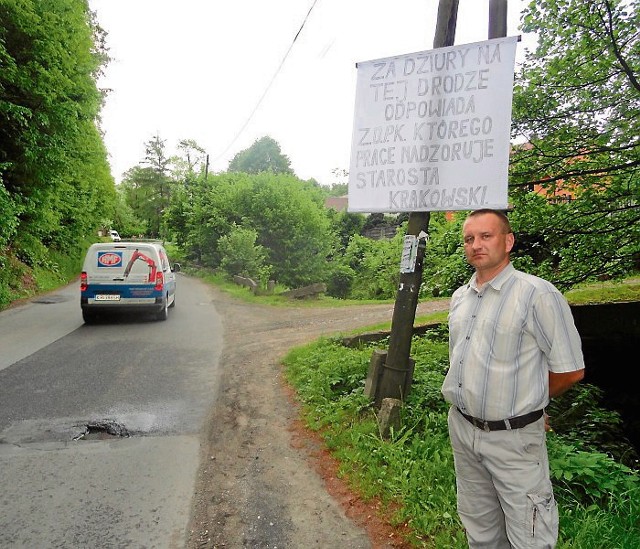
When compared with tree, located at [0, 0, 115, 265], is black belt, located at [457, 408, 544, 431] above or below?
below

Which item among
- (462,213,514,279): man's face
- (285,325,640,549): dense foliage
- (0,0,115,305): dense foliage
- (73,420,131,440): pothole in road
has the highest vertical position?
(0,0,115,305): dense foliage

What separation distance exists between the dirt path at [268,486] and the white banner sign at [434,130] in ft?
8.21

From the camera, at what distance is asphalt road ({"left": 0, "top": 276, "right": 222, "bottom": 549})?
3.34m

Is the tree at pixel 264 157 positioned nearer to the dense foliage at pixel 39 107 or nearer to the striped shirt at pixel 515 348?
the dense foliage at pixel 39 107

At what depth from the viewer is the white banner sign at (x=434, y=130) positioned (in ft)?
13.0

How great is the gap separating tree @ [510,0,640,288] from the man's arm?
4112 mm

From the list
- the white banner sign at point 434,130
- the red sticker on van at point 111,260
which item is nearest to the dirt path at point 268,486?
the white banner sign at point 434,130

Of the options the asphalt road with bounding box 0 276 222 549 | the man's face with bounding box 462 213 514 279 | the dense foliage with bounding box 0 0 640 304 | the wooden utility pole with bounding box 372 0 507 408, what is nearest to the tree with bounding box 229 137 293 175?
the dense foliage with bounding box 0 0 640 304

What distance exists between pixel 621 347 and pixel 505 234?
1098cm

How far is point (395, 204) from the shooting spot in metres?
4.50

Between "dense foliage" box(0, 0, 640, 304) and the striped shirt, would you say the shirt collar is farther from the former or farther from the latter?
"dense foliage" box(0, 0, 640, 304)

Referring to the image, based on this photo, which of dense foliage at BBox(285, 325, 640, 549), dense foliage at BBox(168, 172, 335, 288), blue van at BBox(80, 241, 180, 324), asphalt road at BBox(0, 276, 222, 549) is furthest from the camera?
dense foliage at BBox(168, 172, 335, 288)

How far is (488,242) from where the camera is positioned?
2.36 m

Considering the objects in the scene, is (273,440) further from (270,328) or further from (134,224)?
(134,224)
